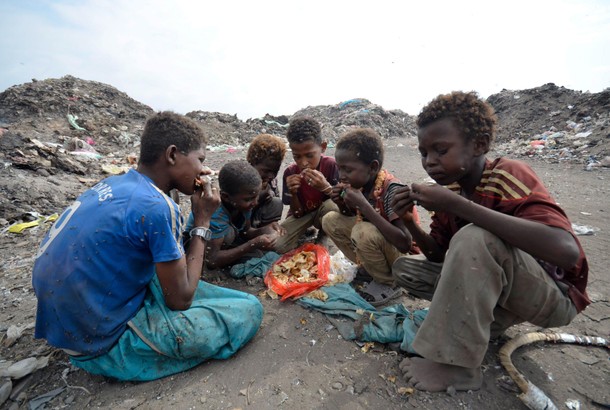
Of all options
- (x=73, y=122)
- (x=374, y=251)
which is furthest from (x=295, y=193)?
(x=73, y=122)

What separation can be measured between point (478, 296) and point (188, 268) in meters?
1.54

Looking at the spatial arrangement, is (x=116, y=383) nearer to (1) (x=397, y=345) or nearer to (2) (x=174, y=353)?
(2) (x=174, y=353)

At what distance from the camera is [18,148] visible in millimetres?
7383

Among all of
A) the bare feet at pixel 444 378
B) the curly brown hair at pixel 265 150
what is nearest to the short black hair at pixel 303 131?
the curly brown hair at pixel 265 150

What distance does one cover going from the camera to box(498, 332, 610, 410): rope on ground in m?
1.68

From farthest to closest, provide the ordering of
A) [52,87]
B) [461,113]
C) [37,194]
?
[52,87]
[37,194]
[461,113]

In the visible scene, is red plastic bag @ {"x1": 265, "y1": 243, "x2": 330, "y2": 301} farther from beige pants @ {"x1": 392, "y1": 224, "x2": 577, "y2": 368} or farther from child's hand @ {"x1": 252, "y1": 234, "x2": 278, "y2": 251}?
beige pants @ {"x1": 392, "y1": 224, "x2": 577, "y2": 368}

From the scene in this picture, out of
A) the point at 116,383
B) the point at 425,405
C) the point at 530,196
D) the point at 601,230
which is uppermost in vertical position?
the point at 530,196

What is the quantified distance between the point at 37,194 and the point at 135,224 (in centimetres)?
502

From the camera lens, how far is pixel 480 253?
1563 mm

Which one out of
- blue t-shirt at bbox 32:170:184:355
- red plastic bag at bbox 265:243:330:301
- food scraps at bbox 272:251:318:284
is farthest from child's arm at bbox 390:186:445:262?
blue t-shirt at bbox 32:170:184:355

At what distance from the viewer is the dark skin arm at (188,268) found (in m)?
1.77

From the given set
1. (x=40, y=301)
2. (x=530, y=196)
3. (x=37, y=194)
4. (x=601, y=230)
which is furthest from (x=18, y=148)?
(x=601, y=230)

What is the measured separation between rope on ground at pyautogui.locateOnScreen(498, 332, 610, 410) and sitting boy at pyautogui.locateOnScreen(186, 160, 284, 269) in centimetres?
200
